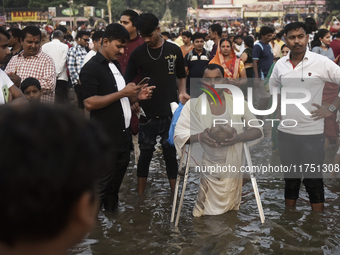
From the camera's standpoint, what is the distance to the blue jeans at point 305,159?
444 centimetres

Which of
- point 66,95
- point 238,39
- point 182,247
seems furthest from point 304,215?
point 238,39

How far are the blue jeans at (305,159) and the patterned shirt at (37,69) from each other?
3077 millimetres

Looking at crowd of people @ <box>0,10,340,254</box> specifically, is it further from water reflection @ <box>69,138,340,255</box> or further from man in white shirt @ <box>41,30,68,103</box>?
man in white shirt @ <box>41,30,68,103</box>

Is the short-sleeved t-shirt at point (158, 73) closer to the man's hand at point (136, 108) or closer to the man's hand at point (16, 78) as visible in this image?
the man's hand at point (136, 108)

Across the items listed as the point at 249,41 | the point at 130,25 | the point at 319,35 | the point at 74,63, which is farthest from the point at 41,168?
the point at 249,41

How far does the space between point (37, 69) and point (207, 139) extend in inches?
109

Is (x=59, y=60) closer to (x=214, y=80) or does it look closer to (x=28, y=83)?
(x=28, y=83)

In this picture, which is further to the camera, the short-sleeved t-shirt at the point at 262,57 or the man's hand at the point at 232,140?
the short-sleeved t-shirt at the point at 262,57

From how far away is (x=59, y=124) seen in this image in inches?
34.0

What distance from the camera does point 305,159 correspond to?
4488 millimetres

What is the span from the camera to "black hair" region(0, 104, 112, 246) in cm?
83

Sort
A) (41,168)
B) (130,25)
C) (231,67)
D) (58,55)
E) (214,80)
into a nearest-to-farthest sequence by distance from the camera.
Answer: (41,168) → (214,80) → (130,25) → (231,67) → (58,55)

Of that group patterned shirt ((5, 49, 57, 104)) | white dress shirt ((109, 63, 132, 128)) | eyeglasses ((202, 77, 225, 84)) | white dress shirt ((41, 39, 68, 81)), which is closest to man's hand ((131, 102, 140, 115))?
white dress shirt ((109, 63, 132, 128))

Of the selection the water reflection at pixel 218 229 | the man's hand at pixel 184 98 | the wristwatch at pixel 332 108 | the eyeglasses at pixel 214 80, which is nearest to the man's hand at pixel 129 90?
the man's hand at pixel 184 98
